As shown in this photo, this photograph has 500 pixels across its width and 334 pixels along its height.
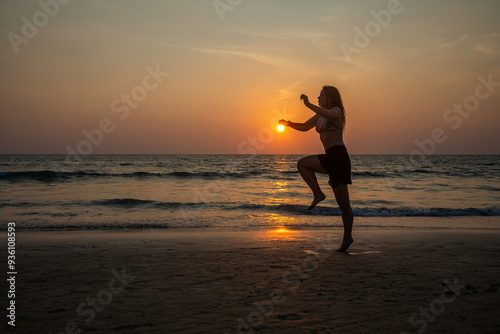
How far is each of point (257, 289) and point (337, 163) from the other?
2482 mm

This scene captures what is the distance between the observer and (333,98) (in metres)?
6.23

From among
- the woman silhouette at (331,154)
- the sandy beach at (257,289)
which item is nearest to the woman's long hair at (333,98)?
the woman silhouette at (331,154)

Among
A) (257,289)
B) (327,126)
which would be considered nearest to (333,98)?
(327,126)

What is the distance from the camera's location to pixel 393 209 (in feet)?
54.4

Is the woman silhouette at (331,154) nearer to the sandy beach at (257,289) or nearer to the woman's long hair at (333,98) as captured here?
the woman's long hair at (333,98)

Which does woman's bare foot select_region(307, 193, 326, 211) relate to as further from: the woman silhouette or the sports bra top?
the sports bra top

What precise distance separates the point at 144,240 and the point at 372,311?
5.58 meters

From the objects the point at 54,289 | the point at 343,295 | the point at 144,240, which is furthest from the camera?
the point at 144,240

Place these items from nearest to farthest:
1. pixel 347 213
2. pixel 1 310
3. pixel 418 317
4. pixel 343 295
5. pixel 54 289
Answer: pixel 418 317 < pixel 1 310 < pixel 343 295 < pixel 54 289 < pixel 347 213

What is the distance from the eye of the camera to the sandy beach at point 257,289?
3.33 metres

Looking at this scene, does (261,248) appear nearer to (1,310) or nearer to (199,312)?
(199,312)

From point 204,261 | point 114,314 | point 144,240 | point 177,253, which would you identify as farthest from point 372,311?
point 144,240

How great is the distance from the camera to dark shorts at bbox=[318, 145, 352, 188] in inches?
240

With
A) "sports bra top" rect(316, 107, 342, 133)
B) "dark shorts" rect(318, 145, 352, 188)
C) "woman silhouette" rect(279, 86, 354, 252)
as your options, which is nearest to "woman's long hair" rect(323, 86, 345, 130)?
"woman silhouette" rect(279, 86, 354, 252)
